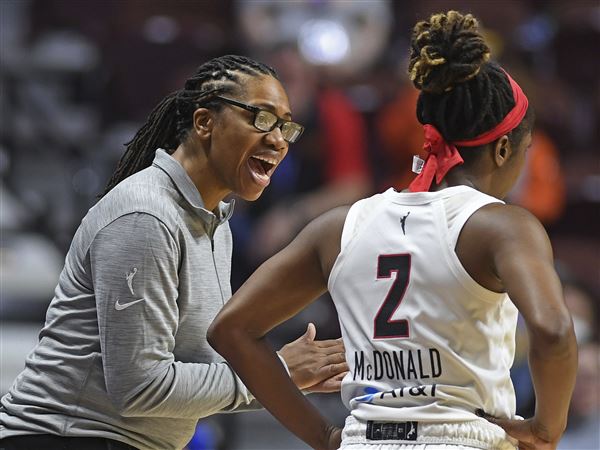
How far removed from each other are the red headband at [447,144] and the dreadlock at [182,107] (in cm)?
67

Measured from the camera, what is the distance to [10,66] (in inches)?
305

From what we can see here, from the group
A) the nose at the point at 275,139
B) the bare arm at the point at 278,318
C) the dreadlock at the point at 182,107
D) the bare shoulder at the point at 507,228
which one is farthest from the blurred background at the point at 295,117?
the bare shoulder at the point at 507,228

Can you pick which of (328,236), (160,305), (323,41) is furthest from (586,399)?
(328,236)

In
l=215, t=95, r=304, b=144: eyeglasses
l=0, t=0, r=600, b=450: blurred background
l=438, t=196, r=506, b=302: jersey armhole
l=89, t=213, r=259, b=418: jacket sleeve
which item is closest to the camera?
l=438, t=196, r=506, b=302: jersey armhole

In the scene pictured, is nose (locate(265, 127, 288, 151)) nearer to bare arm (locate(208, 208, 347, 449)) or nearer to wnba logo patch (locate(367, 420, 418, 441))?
bare arm (locate(208, 208, 347, 449))

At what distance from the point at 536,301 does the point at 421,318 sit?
0.82 feet

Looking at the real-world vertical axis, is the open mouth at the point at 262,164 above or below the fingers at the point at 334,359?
above

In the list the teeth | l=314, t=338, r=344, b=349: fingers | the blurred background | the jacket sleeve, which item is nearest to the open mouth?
the teeth

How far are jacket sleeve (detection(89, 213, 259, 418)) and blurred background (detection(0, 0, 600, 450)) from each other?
3066 mm

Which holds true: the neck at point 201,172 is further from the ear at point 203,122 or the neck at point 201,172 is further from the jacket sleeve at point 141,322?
the jacket sleeve at point 141,322

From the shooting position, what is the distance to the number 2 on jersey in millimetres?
2275

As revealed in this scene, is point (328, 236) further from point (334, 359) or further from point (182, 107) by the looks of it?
point (182, 107)

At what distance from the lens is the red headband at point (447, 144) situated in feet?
7.63

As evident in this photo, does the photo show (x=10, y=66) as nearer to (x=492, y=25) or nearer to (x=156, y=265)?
(x=492, y=25)
